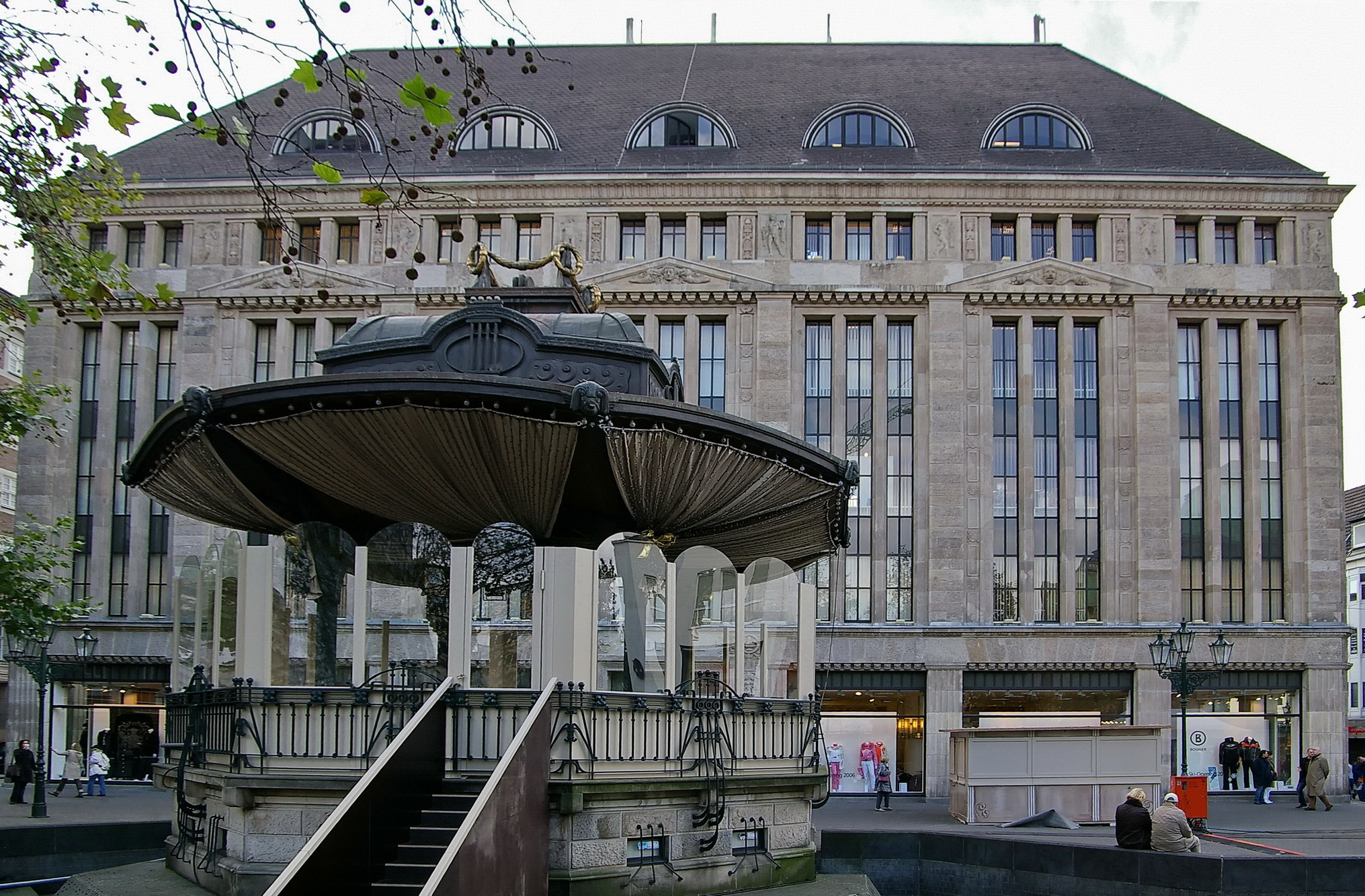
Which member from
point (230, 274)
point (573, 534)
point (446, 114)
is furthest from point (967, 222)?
point (446, 114)

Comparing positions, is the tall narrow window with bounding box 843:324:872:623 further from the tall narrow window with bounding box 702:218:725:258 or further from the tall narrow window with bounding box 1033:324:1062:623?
the tall narrow window with bounding box 1033:324:1062:623

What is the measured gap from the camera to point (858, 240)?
4397 cm

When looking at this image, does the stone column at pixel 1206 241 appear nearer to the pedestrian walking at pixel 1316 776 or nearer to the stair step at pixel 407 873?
the pedestrian walking at pixel 1316 776

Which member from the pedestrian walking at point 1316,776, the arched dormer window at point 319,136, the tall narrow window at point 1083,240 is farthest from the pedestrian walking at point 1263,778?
the arched dormer window at point 319,136

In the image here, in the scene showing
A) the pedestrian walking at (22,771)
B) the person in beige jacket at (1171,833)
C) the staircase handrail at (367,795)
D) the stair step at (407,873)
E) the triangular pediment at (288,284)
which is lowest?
the pedestrian walking at (22,771)

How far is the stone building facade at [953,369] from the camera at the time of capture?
42031 mm

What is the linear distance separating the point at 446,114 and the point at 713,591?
32.9 feet

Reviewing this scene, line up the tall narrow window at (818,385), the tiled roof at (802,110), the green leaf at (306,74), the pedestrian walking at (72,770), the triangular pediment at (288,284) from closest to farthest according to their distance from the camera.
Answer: the green leaf at (306,74)
the pedestrian walking at (72,770)
the tall narrow window at (818,385)
the triangular pediment at (288,284)
the tiled roof at (802,110)

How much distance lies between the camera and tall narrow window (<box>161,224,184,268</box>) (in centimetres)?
4503

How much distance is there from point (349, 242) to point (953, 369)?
19.4 m

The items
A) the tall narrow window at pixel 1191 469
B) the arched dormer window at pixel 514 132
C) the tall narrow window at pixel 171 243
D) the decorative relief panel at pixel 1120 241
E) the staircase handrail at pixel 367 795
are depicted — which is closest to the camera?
the staircase handrail at pixel 367 795

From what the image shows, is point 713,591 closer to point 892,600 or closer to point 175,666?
point 175,666

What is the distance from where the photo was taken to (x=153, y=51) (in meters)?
9.50

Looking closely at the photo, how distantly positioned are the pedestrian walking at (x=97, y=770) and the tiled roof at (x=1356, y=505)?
64.7 metres
